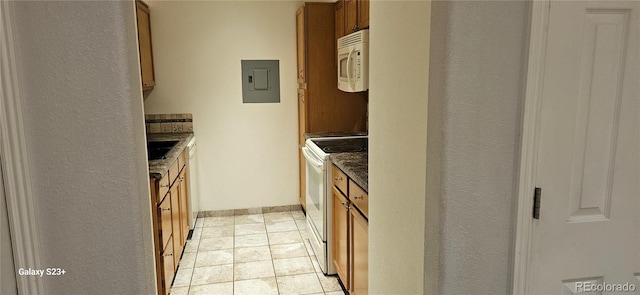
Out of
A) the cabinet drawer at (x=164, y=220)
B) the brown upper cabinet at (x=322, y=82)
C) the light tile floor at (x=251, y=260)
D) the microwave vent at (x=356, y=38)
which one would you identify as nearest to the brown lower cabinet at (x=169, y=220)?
the cabinet drawer at (x=164, y=220)

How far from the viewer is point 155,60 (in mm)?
4184

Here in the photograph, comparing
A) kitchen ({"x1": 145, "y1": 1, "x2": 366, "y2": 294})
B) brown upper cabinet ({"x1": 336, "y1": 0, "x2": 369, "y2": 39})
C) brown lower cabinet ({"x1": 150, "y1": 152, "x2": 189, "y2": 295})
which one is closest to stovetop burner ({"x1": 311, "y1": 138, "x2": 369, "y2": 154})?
kitchen ({"x1": 145, "y1": 1, "x2": 366, "y2": 294})

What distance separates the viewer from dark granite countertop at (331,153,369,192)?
88.6 inches

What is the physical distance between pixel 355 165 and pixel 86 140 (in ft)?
5.55

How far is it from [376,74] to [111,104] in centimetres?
105

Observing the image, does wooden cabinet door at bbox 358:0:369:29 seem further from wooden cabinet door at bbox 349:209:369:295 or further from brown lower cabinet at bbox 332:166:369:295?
wooden cabinet door at bbox 349:209:369:295

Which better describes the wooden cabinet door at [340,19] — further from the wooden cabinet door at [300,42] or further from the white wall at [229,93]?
the white wall at [229,93]

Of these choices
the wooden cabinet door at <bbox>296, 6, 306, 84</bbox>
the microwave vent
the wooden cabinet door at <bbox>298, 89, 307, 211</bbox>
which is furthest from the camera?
the wooden cabinet door at <bbox>298, 89, 307, 211</bbox>

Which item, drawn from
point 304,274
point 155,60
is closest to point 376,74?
point 304,274

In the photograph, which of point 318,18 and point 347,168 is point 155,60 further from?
point 347,168

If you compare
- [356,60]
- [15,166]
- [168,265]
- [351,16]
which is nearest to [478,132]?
[15,166]

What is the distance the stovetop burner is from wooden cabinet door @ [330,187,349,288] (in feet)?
1.32

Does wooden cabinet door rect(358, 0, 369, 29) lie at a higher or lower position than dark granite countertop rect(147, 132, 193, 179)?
higher

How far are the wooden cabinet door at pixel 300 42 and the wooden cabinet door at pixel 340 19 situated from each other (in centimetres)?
31
